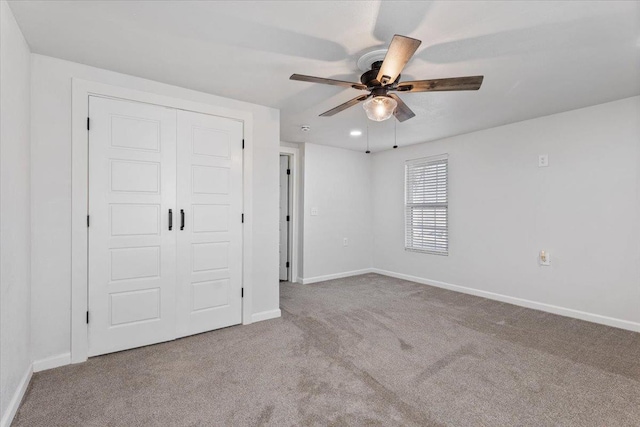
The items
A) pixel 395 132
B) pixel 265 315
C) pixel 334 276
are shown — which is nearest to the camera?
pixel 265 315

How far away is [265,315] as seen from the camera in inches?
127

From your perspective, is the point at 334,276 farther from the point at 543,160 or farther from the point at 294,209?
the point at 543,160

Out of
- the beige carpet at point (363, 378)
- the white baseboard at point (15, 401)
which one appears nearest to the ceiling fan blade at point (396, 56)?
the beige carpet at point (363, 378)

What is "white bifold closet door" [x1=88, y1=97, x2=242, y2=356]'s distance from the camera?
7.95 ft

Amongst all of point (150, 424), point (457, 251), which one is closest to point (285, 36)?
point (150, 424)

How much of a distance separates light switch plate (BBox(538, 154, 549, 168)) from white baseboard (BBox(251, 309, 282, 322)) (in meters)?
3.49

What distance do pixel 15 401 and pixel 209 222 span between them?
169 cm

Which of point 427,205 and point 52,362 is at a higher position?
point 427,205

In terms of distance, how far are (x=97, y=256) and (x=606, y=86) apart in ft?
15.0

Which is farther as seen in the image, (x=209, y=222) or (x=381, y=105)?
(x=209, y=222)

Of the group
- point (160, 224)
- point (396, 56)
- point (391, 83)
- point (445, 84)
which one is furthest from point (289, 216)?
point (396, 56)

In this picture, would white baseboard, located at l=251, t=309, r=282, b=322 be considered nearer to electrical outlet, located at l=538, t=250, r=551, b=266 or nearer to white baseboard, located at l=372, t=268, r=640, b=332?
white baseboard, located at l=372, t=268, r=640, b=332

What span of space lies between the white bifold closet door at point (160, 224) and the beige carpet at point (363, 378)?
0.25 m

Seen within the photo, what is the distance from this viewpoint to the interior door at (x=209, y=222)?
2.78 meters
